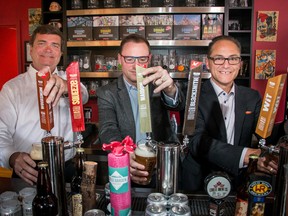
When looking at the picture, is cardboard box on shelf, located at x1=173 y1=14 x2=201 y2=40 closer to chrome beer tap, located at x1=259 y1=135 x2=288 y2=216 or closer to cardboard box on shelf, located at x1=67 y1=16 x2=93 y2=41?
cardboard box on shelf, located at x1=67 y1=16 x2=93 y2=41

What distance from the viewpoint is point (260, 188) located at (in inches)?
32.8

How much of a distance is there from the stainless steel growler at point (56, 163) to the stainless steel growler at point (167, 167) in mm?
300

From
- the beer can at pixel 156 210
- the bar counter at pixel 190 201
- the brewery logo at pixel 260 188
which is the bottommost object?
the bar counter at pixel 190 201

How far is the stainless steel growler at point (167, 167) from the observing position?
33.6 inches

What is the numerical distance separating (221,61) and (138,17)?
217 cm

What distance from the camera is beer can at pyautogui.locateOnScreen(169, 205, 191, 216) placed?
746 mm

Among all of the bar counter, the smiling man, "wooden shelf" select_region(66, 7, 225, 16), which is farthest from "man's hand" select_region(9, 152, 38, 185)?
"wooden shelf" select_region(66, 7, 225, 16)

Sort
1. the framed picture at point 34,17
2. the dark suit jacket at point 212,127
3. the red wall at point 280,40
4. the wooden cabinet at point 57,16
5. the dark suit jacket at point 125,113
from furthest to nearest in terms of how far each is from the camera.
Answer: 1. the framed picture at point 34,17
2. the red wall at point 280,40
3. the wooden cabinet at point 57,16
4. the dark suit jacket at point 125,113
5. the dark suit jacket at point 212,127

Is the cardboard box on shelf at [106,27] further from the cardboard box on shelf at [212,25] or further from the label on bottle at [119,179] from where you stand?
the label on bottle at [119,179]

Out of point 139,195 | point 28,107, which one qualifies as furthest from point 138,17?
point 139,195

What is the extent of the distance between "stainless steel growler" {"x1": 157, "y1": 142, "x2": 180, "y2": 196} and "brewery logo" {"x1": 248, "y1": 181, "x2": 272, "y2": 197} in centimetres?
22

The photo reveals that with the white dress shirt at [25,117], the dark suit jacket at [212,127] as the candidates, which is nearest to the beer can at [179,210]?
the dark suit jacket at [212,127]

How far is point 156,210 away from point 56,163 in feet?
1.10

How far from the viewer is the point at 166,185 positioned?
34.9 inches
